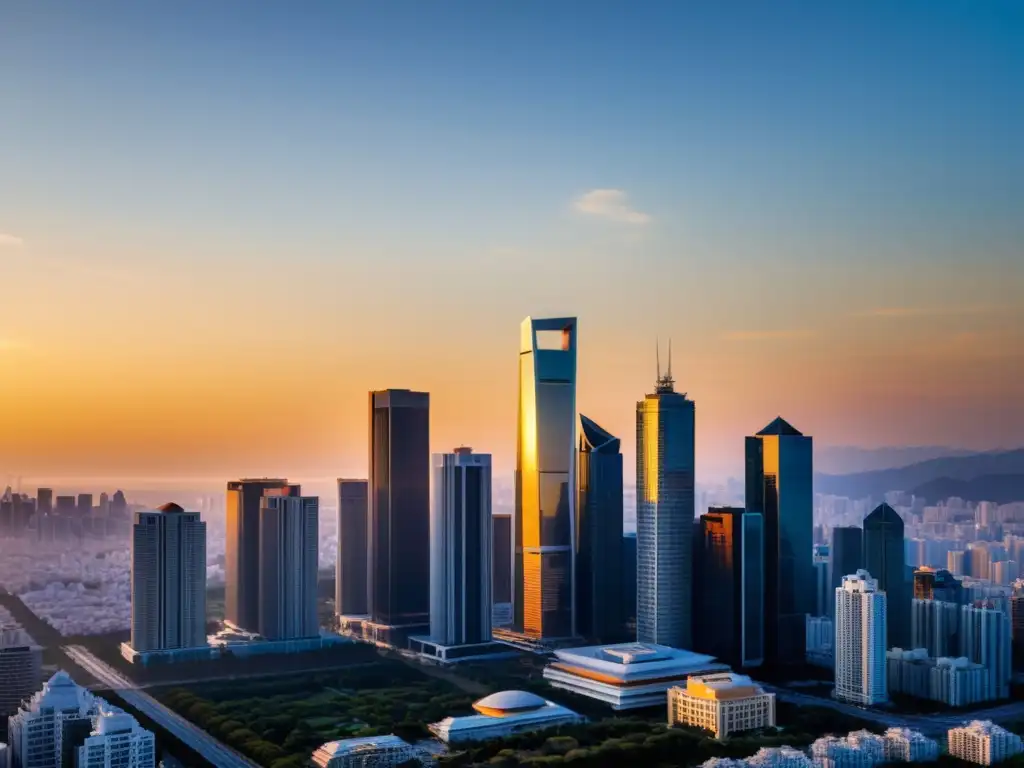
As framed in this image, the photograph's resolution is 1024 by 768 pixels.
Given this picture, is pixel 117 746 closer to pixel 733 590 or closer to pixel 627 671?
pixel 627 671

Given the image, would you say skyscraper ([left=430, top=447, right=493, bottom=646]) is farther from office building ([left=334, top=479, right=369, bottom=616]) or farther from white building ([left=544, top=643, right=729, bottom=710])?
office building ([left=334, top=479, right=369, bottom=616])

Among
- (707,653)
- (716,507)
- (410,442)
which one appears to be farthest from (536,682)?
(410,442)

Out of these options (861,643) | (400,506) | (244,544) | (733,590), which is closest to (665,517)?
(733,590)

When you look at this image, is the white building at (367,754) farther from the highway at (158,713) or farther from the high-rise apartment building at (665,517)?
the high-rise apartment building at (665,517)

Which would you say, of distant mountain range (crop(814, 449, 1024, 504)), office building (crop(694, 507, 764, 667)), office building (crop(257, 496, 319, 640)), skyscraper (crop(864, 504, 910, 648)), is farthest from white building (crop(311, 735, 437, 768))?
distant mountain range (crop(814, 449, 1024, 504))

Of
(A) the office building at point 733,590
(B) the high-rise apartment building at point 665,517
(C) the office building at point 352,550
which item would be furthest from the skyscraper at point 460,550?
(A) the office building at point 733,590

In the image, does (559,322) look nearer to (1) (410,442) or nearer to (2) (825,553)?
(1) (410,442)
